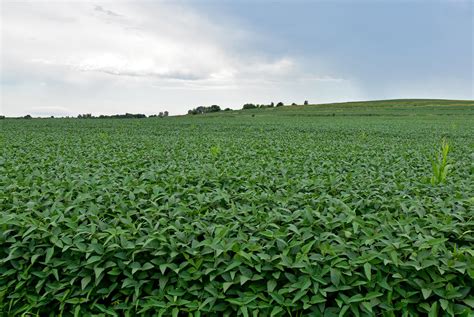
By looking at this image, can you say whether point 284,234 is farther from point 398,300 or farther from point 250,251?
point 398,300

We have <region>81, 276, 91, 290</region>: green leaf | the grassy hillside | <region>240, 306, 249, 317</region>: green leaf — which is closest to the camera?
<region>240, 306, 249, 317</region>: green leaf

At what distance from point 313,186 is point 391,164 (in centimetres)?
256

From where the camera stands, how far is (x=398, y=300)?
7.63 ft

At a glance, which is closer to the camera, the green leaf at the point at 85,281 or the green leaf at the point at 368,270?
the green leaf at the point at 368,270

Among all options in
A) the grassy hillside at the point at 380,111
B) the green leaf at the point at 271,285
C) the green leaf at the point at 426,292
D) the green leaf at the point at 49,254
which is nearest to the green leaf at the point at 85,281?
the green leaf at the point at 49,254

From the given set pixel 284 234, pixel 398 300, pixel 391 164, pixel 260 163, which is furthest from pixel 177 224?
pixel 391 164

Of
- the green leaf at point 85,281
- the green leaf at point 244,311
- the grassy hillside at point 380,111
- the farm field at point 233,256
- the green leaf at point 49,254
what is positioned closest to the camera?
the green leaf at point 244,311

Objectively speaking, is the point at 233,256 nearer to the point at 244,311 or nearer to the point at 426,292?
the point at 244,311

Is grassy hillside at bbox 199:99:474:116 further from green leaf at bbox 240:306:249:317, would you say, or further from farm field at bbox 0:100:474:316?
green leaf at bbox 240:306:249:317

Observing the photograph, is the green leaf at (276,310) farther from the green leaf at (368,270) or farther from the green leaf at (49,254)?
the green leaf at (49,254)

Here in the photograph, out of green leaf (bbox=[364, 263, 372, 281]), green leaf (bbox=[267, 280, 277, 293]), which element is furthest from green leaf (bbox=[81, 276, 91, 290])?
green leaf (bbox=[364, 263, 372, 281])

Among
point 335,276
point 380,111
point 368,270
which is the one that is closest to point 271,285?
point 335,276

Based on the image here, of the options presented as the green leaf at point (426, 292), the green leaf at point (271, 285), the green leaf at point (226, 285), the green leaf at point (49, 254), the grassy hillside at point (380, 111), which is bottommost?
the grassy hillside at point (380, 111)

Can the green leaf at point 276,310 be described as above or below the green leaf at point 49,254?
below
